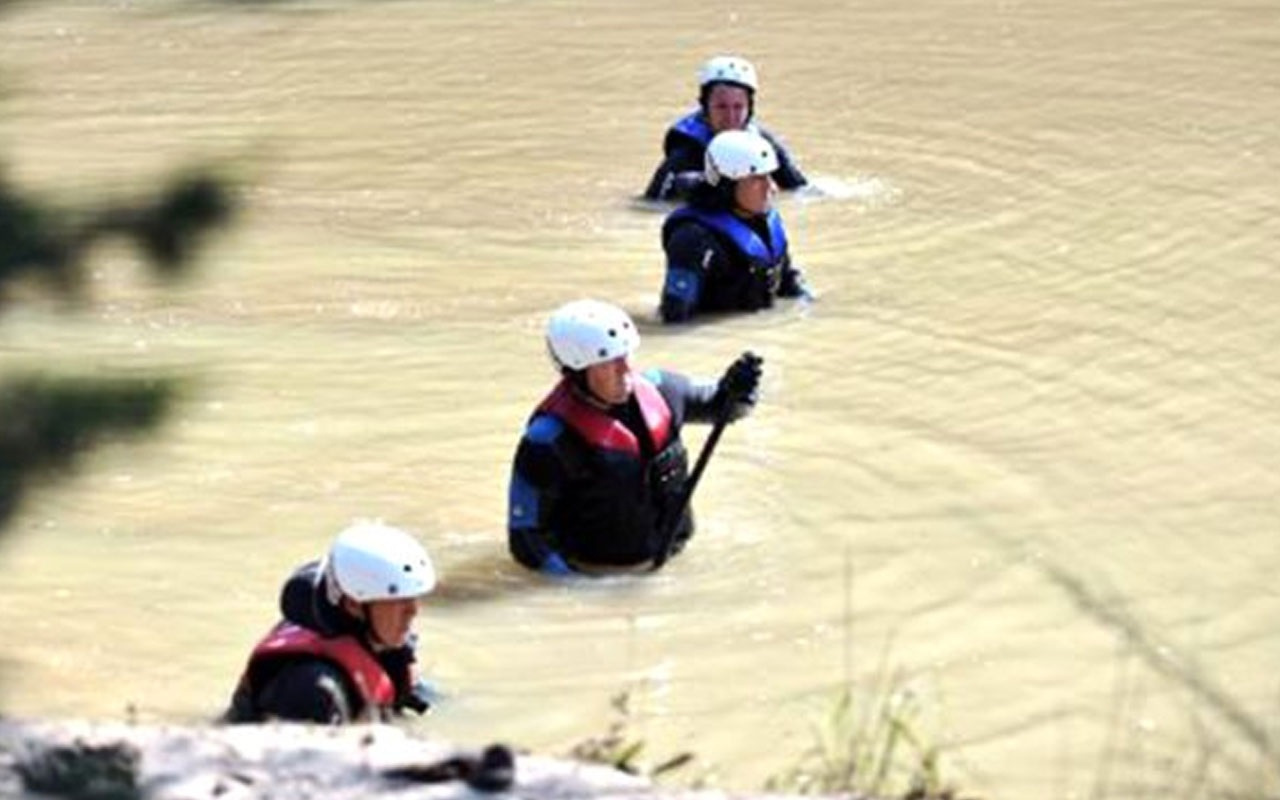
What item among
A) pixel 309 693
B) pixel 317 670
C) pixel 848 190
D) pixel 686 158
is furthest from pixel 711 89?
pixel 309 693

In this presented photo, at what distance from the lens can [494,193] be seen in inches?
787

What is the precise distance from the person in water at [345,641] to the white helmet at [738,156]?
6475mm

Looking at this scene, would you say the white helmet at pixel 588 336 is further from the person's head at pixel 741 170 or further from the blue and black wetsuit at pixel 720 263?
the person's head at pixel 741 170

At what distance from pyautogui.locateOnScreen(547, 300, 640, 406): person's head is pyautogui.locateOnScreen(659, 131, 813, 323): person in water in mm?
3802

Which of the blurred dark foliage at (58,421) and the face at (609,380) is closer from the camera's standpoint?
the blurred dark foliage at (58,421)

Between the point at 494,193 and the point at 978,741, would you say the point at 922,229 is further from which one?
the point at 978,741

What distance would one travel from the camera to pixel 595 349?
43.7 ft

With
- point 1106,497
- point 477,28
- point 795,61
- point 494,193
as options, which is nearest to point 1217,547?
point 1106,497

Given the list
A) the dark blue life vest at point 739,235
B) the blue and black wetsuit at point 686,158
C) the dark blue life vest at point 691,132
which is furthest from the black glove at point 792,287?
the dark blue life vest at point 691,132

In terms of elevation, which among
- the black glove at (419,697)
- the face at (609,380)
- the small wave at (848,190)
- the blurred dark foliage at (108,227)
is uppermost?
the blurred dark foliage at (108,227)

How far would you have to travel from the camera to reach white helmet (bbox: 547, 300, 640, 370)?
13328 mm

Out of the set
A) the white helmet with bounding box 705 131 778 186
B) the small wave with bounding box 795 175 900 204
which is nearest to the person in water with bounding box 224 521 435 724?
the white helmet with bounding box 705 131 778 186

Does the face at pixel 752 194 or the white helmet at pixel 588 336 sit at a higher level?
the white helmet at pixel 588 336

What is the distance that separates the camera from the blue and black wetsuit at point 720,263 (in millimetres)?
17219
